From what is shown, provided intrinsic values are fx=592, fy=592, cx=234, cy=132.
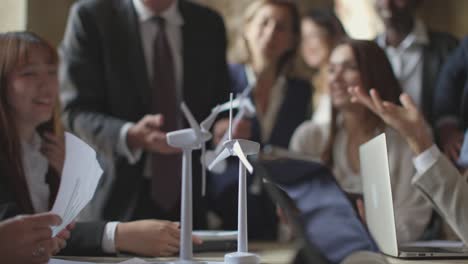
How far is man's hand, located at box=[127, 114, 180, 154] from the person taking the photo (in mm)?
1545

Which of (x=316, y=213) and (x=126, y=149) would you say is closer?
(x=316, y=213)

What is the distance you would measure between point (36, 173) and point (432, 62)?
4.75 feet

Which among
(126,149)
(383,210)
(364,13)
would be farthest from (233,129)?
(364,13)

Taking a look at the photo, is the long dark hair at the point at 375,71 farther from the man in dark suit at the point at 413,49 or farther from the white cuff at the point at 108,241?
the white cuff at the point at 108,241

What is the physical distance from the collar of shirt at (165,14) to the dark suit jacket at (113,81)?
0.02 m

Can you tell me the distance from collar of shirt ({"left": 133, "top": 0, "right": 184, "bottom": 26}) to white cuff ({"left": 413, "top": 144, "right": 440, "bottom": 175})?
88 cm

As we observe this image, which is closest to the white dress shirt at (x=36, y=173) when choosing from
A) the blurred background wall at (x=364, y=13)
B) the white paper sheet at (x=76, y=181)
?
the white paper sheet at (x=76, y=181)

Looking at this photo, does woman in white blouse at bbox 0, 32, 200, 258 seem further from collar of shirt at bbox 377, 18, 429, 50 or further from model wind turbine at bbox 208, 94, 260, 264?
collar of shirt at bbox 377, 18, 429, 50

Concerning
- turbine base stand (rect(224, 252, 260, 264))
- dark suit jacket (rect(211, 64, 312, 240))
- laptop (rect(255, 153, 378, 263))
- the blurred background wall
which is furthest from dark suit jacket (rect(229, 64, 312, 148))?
laptop (rect(255, 153, 378, 263))

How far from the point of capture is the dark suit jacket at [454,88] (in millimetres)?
1941

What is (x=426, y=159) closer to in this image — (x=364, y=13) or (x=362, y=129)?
(x=362, y=129)

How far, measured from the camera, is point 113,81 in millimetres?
1757

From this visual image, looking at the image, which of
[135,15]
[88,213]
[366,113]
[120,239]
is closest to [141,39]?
[135,15]

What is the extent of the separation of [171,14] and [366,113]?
2.22 feet
